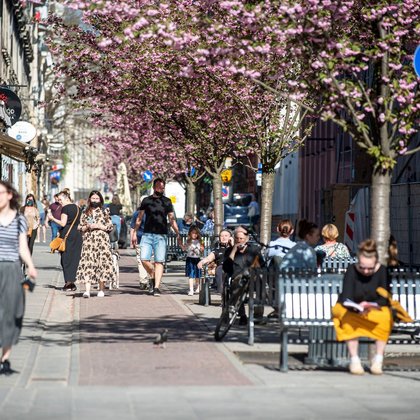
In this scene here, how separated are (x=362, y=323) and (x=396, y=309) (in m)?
0.35

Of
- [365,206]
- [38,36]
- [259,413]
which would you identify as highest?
[38,36]

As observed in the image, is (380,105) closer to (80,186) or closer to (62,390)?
(62,390)

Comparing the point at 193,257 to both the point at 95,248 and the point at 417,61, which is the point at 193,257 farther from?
the point at 417,61

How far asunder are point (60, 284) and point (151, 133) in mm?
6574

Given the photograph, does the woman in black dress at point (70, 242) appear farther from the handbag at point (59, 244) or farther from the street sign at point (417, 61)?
the street sign at point (417, 61)

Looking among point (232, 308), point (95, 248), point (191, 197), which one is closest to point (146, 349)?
point (232, 308)

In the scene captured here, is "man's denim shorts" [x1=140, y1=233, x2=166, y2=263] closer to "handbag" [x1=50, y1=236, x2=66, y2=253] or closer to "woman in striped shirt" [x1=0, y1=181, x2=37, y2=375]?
"handbag" [x1=50, y1=236, x2=66, y2=253]

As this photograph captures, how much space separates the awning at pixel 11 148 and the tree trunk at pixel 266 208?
524cm

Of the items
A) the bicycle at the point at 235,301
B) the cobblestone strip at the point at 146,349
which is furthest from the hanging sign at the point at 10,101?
the bicycle at the point at 235,301

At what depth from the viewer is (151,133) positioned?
1335 inches

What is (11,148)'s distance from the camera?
29.4 metres

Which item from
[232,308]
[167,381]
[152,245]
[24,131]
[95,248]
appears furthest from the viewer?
[24,131]

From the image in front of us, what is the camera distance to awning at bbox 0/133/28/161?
28781mm

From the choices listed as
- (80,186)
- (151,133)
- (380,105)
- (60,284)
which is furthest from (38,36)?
(80,186)
